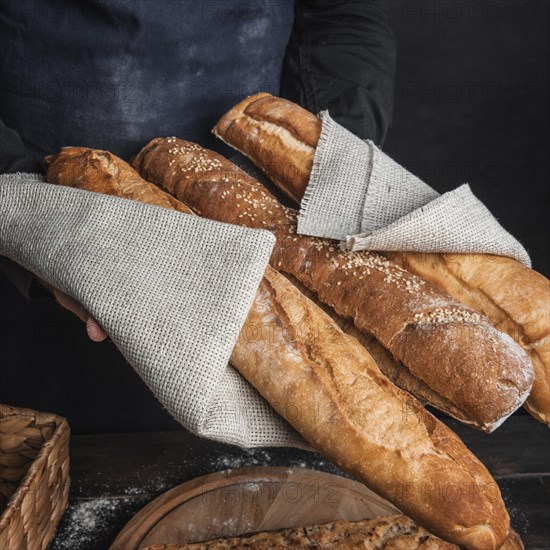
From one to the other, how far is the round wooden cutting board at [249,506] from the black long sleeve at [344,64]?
2.49 ft

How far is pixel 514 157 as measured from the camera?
8.51ft

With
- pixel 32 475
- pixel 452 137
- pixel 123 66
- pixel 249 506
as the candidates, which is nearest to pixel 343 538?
pixel 249 506

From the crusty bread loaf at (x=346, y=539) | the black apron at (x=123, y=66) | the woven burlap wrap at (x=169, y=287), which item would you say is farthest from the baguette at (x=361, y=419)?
the black apron at (x=123, y=66)

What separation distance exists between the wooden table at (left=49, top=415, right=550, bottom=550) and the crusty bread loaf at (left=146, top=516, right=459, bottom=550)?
25cm

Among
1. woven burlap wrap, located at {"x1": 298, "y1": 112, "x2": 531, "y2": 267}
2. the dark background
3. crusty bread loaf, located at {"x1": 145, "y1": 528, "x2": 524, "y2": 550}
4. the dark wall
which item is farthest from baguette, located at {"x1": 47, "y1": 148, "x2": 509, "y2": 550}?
the dark wall

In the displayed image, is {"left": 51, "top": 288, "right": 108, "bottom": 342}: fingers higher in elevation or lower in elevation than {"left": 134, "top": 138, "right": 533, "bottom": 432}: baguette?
lower

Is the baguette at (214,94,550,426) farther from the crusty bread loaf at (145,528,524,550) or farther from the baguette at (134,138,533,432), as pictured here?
the crusty bread loaf at (145,528,524,550)

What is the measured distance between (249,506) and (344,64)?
40.3 inches

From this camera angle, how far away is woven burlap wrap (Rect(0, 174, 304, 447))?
92 centimetres

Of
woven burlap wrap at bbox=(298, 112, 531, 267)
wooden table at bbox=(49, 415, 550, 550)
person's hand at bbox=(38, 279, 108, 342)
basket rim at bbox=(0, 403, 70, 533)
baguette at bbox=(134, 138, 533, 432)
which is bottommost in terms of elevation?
wooden table at bbox=(49, 415, 550, 550)

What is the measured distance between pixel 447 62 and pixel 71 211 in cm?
182

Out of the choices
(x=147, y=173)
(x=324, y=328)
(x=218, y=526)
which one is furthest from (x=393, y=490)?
(x=147, y=173)

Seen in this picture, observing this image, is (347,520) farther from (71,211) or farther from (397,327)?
(71,211)

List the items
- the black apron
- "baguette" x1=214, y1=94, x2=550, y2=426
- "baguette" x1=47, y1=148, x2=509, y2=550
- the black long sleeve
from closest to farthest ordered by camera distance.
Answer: "baguette" x1=47, y1=148, x2=509, y2=550
"baguette" x1=214, y1=94, x2=550, y2=426
the black apron
the black long sleeve
